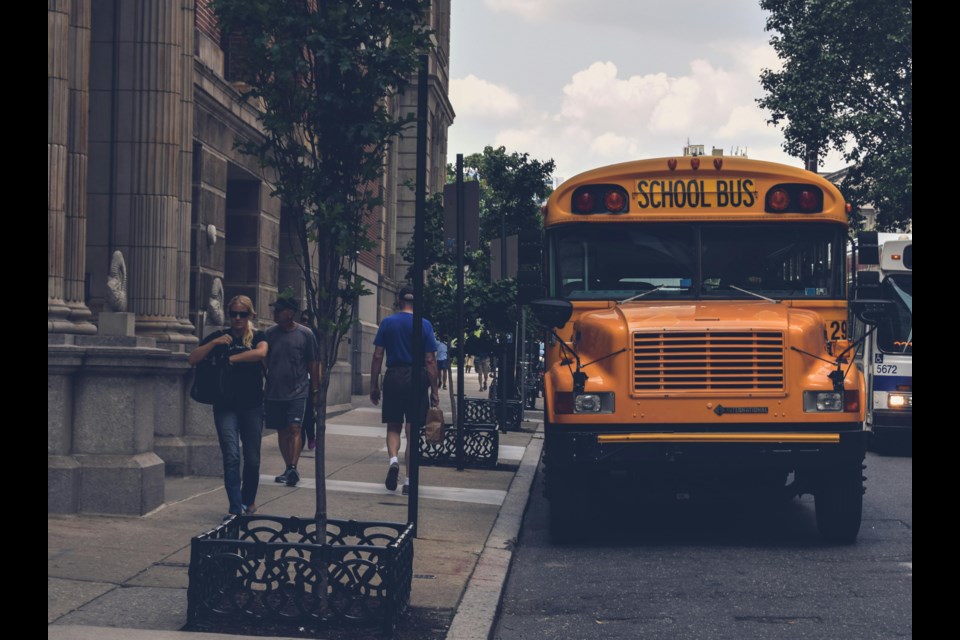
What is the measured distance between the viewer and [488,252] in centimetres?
2427

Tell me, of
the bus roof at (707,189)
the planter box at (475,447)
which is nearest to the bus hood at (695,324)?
the bus roof at (707,189)

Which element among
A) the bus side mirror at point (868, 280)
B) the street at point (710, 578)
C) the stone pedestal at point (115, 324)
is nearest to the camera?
the street at point (710, 578)

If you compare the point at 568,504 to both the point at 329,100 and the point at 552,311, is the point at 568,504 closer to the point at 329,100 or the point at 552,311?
the point at 552,311

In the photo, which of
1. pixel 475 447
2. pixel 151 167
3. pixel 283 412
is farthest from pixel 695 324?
pixel 151 167

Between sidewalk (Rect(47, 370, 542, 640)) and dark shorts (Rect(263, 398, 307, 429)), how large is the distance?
623mm

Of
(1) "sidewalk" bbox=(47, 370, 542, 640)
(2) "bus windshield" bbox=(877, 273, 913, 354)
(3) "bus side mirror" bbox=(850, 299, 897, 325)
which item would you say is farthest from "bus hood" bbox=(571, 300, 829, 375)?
(2) "bus windshield" bbox=(877, 273, 913, 354)

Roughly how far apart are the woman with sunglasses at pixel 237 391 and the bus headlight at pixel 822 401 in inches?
160

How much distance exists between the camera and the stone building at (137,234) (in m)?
10.5

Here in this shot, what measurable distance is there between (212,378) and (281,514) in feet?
4.42

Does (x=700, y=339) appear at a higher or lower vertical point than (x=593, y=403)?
higher

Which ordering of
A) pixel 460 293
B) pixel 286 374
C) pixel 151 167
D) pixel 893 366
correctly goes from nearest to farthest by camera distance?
pixel 286 374 → pixel 151 167 → pixel 460 293 → pixel 893 366

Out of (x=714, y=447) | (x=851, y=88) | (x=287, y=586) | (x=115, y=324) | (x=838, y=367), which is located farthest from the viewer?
(x=851, y=88)

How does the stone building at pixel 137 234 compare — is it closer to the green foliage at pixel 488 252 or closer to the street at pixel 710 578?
the green foliage at pixel 488 252

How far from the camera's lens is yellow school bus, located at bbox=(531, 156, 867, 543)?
9.88 m
